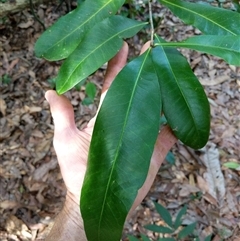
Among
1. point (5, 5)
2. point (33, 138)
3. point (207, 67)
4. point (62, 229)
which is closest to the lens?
point (62, 229)

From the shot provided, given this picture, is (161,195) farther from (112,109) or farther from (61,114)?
(112,109)

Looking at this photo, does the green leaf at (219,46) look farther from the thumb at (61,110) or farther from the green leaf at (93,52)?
the thumb at (61,110)

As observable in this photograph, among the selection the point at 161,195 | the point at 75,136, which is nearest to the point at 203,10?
the point at 75,136

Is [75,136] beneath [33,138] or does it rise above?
above

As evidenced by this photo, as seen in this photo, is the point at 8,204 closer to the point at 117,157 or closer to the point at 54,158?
the point at 54,158

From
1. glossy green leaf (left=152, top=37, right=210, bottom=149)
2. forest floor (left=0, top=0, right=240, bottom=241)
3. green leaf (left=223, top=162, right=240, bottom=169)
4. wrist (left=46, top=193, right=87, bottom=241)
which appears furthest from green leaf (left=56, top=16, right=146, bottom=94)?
green leaf (left=223, top=162, right=240, bottom=169)

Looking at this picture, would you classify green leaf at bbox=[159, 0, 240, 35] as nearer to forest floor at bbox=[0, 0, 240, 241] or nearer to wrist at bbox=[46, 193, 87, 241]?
wrist at bbox=[46, 193, 87, 241]
